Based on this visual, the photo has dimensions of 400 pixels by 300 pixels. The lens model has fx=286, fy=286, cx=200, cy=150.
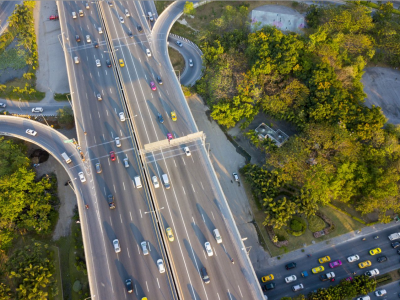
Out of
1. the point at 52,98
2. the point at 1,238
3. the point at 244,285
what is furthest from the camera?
the point at 52,98

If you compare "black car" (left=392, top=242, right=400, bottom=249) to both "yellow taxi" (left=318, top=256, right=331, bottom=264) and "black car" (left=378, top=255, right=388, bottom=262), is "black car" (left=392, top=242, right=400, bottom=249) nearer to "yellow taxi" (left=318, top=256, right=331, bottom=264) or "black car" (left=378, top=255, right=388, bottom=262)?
"black car" (left=378, top=255, right=388, bottom=262)

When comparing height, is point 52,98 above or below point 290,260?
above

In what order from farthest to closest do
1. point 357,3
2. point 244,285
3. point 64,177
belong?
point 357,3
point 64,177
point 244,285

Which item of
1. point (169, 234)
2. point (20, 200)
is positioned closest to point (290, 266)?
point (169, 234)

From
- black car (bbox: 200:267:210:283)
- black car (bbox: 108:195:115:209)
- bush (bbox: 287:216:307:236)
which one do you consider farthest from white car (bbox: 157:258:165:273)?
bush (bbox: 287:216:307:236)

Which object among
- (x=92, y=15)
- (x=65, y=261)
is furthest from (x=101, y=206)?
(x=92, y=15)

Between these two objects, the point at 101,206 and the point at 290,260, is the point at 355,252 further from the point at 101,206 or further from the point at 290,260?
the point at 101,206

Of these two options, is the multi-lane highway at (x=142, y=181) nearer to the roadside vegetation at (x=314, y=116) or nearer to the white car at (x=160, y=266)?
the white car at (x=160, y=266)
